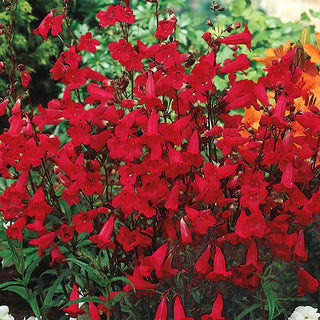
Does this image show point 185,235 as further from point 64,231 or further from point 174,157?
point 64,231

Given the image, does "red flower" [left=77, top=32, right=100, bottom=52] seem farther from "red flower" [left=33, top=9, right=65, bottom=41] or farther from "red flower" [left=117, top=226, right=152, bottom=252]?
"red flower" [left=117, top=226, right=152, bottom=252]

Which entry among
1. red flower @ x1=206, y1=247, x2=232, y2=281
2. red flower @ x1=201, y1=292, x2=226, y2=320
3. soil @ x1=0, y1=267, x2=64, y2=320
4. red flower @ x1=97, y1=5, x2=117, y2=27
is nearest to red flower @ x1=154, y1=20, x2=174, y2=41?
red flower @ x1=97, y1=5, x2=117, y2=27

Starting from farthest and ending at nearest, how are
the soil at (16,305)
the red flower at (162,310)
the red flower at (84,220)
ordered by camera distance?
the soil at (16,305), the red flower at (84,220), the red flower at (162,310)

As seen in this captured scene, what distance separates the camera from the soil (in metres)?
3.25

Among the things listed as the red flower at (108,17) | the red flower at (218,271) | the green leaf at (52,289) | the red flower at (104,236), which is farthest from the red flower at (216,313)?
the red flower at (108,17)

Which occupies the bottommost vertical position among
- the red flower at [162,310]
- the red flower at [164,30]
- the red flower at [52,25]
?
the red flower at [162,310]

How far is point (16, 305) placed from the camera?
11.1 feet

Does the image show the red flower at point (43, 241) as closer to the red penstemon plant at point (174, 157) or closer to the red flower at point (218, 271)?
the red penstemon plant at point (174, 157)

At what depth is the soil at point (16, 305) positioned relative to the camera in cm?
325

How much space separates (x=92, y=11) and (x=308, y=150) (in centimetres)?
406

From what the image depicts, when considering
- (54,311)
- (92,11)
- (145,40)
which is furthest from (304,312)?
(92,11)

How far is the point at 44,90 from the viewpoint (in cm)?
577

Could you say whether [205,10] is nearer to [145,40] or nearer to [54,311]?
[145,40]

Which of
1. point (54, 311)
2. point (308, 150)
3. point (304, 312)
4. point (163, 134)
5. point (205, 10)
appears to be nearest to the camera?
point (163, 134)
